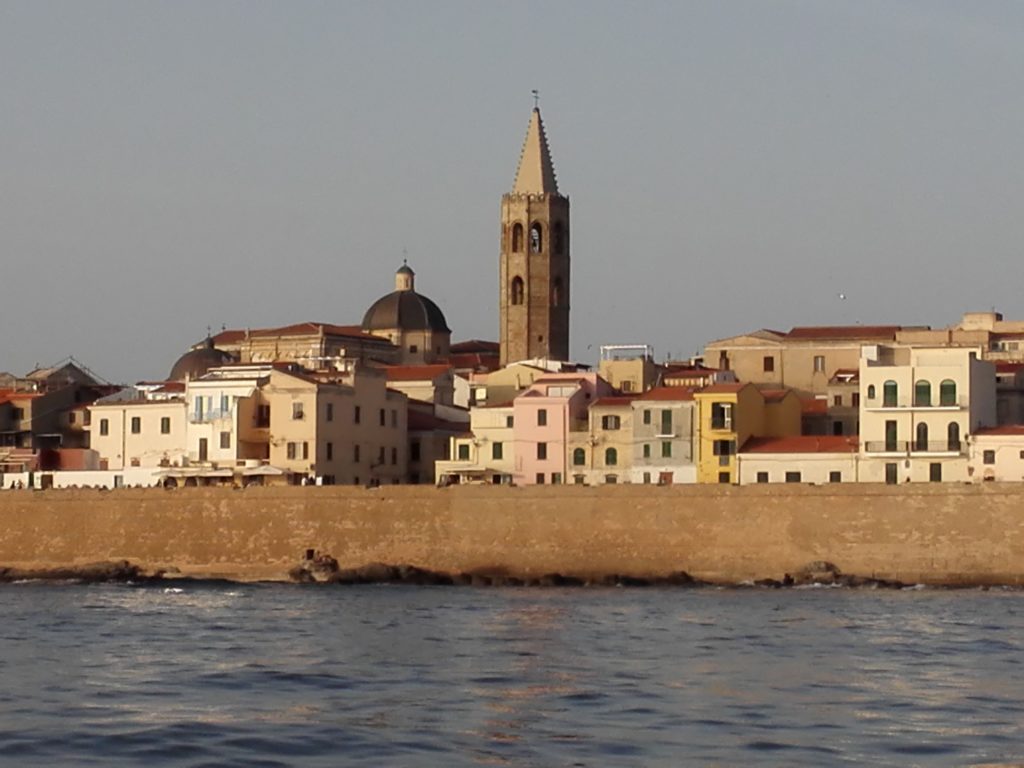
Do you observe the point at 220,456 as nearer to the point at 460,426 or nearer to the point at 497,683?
the point at 460,426

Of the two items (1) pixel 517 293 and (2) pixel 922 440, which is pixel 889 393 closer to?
(2) pixel 922 440

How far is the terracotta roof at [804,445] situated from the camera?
224ft

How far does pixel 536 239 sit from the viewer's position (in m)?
96.6

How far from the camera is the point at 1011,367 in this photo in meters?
76.8

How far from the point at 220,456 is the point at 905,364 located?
19.8 metres

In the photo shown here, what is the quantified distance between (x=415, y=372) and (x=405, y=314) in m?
15.8

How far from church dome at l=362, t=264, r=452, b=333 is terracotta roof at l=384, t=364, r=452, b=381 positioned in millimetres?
14002

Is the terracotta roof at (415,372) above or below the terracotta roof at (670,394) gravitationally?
above

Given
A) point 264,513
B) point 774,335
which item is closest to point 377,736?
point 264,513

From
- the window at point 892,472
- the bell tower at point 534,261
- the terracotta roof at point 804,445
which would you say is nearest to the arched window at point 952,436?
the window at point 892,472

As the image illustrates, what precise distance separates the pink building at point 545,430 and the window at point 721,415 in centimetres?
438

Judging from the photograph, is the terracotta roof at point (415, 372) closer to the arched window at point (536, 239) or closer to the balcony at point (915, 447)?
the arched window at point (536, 239)

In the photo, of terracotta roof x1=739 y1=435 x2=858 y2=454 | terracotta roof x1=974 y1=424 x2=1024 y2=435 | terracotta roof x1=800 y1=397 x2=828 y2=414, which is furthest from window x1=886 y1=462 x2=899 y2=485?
terracotta roof x1=800 y1=397 x2=828 y2=414

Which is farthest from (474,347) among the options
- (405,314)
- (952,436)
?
(952,436)
